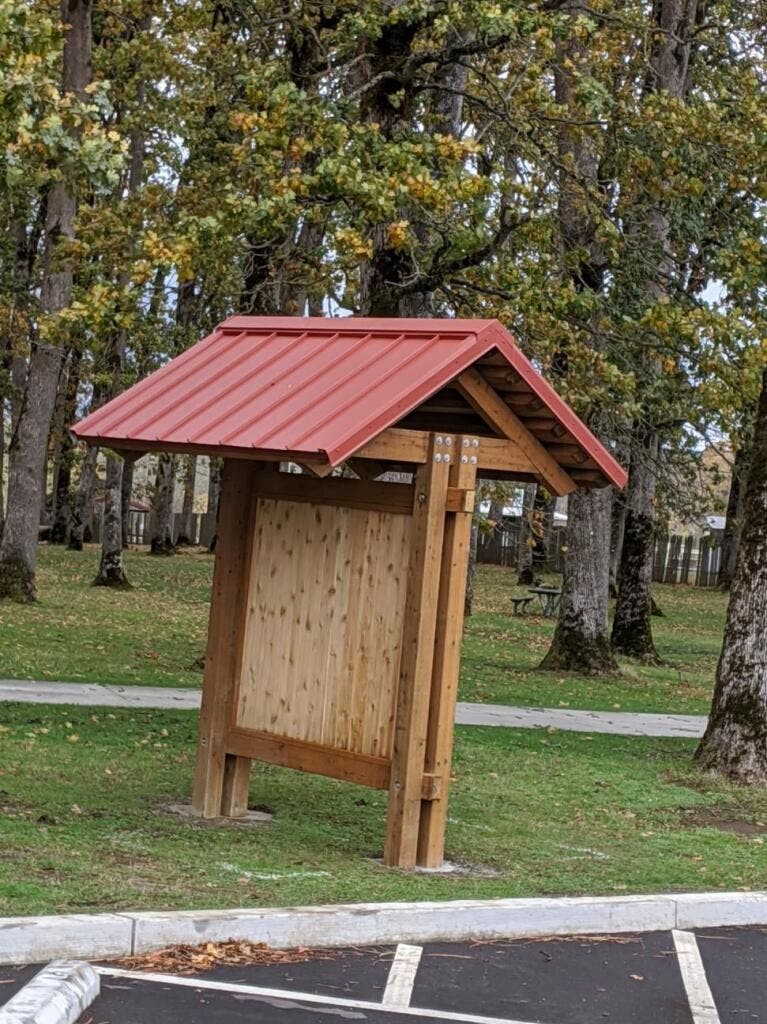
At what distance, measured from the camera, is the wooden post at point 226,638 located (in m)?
10.2

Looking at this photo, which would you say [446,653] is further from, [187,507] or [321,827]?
[187,507]

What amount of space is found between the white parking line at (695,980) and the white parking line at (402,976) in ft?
3.92

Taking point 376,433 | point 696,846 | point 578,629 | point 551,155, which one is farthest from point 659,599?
point 376,433

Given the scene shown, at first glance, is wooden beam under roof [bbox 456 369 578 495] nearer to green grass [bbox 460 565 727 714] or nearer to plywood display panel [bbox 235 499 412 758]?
plywood display panel [bbox 235 499 412 758]

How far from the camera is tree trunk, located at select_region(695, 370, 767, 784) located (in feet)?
42.6

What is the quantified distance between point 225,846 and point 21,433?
16.3 m

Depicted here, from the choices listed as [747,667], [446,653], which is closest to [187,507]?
[747,667]

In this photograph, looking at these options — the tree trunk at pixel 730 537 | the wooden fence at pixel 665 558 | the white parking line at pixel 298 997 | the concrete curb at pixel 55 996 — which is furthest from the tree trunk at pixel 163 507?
the concrete curb at pixel 55 996

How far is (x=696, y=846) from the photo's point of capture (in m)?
10.6

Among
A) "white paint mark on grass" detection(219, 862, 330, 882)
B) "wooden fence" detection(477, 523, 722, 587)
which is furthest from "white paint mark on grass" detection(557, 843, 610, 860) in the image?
"wooden fence" detection(477, 523, 722, 587)

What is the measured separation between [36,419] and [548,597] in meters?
12.8

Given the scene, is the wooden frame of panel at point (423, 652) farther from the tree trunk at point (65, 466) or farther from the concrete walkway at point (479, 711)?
the tree trunk at point (65, 466)

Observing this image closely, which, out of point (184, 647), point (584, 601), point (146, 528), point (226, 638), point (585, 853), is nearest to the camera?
point (585, 853)

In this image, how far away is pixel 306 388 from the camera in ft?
30.1
